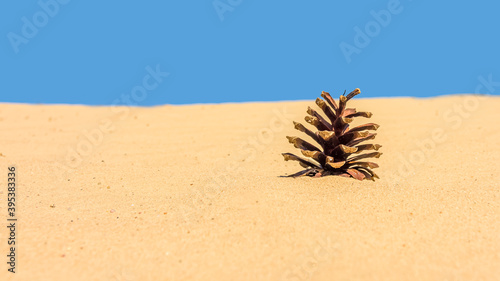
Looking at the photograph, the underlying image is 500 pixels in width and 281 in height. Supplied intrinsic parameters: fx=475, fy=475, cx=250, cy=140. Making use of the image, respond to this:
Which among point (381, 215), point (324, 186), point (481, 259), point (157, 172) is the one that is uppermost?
point (157, 172)

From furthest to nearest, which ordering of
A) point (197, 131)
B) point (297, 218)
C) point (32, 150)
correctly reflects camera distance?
point (197, 131) < point (32, 150) < point (297, 218)

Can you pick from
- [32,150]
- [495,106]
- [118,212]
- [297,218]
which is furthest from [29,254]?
[495,106]

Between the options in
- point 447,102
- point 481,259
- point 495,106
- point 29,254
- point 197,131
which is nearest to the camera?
point 481,259

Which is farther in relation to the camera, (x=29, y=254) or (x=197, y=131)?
(x=197, y=131)

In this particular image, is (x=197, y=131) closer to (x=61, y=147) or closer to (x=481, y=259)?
(x=61, y=147)

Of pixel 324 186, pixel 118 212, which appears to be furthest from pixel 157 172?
pixel 324 186

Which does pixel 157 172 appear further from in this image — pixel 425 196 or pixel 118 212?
pixel 425 196

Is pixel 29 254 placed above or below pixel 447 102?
below
